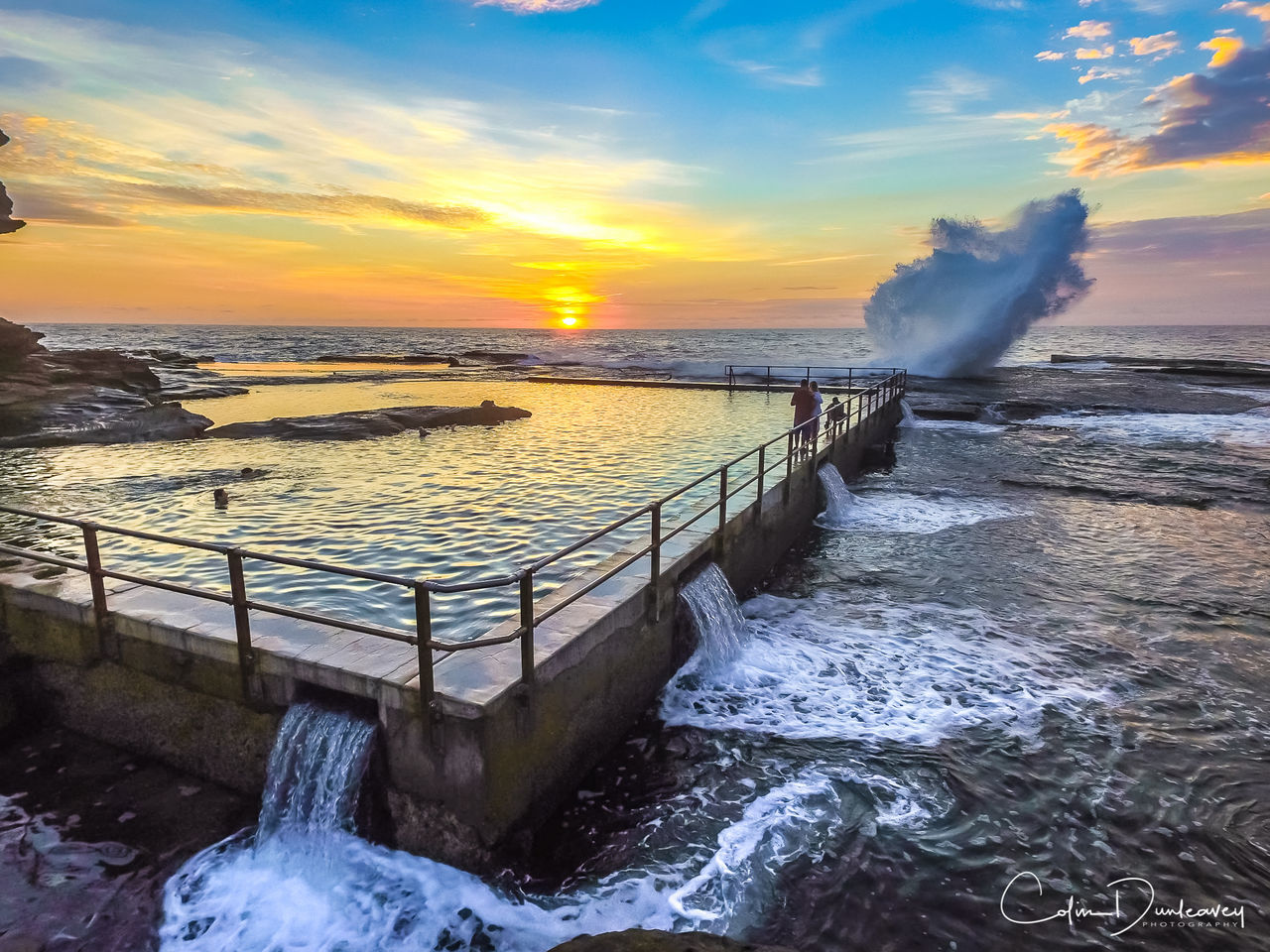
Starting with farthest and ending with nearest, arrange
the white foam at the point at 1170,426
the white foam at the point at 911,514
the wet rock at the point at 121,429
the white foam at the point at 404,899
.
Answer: the white foam at the point at 1170,426 → the wet rock at the point at 121,429 → the white foam at the point at 911,514 → the white foam at the point at 404,899

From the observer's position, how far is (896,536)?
13312mm

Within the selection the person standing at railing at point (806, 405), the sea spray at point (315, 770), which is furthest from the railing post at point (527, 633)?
the person standing at railing at point (806, 405)

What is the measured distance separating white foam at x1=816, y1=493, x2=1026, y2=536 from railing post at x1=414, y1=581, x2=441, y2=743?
10708 mm

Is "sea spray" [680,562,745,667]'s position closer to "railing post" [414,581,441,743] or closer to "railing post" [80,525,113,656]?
"railing post" [414,581,441,743]

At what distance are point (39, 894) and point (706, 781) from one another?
4.77 meters

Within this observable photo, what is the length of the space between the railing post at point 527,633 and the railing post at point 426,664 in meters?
0.63

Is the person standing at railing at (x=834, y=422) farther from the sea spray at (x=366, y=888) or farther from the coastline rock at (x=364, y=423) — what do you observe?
the sea spray at (x=366, y=888)

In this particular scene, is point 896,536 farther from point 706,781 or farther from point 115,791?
point 115,791

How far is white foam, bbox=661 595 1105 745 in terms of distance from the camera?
22.5 ft

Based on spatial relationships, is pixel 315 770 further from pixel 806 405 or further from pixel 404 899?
pixel 806 405

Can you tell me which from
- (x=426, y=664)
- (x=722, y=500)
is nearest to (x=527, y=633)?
(x=426, y=664)

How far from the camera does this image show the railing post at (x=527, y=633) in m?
4.82

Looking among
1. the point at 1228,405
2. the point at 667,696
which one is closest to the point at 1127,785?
the point at 667,696

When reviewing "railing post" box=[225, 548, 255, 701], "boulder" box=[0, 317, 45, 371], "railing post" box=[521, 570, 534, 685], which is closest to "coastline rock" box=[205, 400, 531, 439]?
"boulder" box=[0, 317, 45, 371]
